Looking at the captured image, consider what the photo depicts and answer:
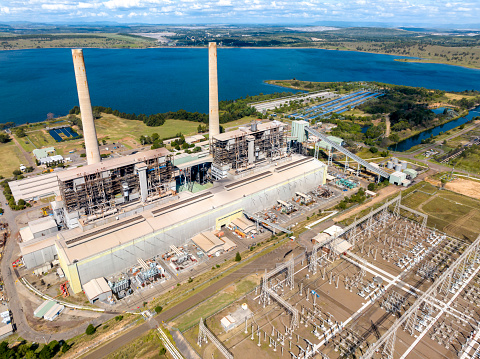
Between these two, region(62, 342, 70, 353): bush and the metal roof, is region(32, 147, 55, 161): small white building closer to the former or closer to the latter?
the metal roof

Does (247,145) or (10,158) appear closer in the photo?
(247,145)

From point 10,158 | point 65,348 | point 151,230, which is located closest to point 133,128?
point 10,158

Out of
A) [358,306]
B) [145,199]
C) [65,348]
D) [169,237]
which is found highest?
[145,199]

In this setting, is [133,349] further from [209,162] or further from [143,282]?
[209,162]

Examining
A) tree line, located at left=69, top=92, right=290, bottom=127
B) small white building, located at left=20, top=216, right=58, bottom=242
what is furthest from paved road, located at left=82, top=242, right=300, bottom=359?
tree line, located at left=69, top=92, right=290, bottom=127

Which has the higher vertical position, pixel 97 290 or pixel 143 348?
pixel 97 290

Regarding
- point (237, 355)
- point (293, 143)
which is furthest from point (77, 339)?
point (293, 143)

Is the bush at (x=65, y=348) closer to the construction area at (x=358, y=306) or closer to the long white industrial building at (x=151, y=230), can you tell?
the long white industrial building at (x=151, y=230)

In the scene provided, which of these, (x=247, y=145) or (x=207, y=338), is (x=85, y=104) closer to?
(x=247, y=145)
